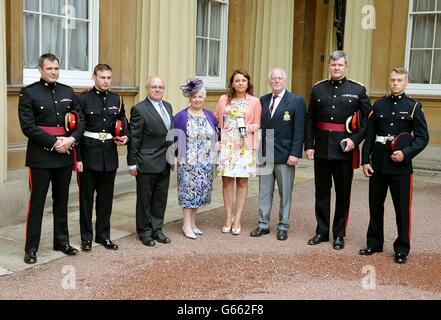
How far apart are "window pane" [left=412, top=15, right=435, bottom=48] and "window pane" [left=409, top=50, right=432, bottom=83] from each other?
0.16 m

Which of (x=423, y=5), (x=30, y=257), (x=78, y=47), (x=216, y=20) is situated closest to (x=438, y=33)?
(x=423, y=5)

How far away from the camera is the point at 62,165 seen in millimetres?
5000

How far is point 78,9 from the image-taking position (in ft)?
25.7

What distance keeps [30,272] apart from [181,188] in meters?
1.78

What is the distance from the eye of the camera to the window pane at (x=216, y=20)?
34.9ft

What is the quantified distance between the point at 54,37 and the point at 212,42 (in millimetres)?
3843

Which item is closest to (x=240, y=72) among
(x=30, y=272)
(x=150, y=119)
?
(x=150, y=119)

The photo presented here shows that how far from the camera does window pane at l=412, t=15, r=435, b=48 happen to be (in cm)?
1123

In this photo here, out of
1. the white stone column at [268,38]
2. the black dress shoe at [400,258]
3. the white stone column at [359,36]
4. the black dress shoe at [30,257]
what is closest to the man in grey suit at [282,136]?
the black dress shoe at [400,258]

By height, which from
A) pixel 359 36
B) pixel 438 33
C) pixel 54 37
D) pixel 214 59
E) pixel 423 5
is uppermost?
pixel 423 5

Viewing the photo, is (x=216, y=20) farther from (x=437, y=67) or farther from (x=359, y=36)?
(x=437, y=67)

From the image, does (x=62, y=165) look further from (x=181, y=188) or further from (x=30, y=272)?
(x=181, y=188)

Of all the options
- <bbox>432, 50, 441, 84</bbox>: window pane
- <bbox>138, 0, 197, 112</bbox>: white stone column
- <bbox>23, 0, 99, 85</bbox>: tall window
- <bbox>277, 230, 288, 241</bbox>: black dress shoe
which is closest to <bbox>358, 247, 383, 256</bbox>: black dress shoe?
<bbox>277, 230, 288, 241</bbox>: black dress shoe

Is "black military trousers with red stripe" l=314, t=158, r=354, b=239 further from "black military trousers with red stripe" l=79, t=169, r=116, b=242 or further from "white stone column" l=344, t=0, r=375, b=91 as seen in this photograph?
"white stone column" l=344, t=0, r=375, b=91
